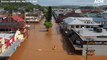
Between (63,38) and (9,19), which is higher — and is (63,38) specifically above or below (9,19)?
below

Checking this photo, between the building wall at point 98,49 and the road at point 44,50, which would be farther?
the building wall at point 98,49

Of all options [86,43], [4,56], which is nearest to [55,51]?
[86,43]

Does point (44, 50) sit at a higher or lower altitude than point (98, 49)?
lower

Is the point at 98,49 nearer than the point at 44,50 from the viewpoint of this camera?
Yes

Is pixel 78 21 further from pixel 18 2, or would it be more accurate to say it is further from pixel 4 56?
pixel 18 2

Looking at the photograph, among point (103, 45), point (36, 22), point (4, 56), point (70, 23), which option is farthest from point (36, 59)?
point (36, 22)

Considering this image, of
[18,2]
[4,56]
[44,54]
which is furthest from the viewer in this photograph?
[18,2]

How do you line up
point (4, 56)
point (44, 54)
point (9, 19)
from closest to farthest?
1. point (4, 56)
2. point (44, 54)
3. point (9, 19)

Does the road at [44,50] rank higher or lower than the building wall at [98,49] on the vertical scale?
lower

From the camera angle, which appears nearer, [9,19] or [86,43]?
[86,43]

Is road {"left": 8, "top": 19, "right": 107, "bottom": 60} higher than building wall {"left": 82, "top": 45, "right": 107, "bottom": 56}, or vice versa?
building wall {"left": 82, "top": 45, "right": 107, "bottom": 56}

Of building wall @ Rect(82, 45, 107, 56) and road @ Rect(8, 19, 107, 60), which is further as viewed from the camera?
building wall @ Rect(82, 45, 107, 56)
